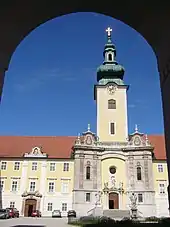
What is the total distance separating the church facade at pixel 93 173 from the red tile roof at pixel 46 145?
0.16 meters

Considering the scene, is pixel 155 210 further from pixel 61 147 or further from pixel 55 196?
pixel 61 147

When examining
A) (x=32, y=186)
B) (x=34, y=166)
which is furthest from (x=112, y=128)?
(x=32, y=186)

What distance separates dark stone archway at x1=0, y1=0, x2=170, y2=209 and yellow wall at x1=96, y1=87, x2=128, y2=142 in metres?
37.6

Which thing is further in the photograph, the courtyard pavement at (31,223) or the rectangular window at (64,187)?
the rectangular window at (64,187)

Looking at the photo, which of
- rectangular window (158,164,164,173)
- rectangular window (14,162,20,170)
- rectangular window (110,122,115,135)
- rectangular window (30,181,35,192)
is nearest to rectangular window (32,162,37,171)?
rectangular window (30,181,35,192)

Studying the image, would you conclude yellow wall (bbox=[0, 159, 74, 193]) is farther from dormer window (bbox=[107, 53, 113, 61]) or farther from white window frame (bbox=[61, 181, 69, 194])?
dormer window (bbox=[107, 53, 113, 61])

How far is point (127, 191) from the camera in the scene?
38625 millimetres

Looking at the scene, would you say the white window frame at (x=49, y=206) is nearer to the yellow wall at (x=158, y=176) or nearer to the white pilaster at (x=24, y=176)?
the white pilaster at (x=24, y=176)

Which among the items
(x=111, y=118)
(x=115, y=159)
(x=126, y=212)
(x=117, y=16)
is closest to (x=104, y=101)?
(x=111, y=118)

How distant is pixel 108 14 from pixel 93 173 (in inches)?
1411

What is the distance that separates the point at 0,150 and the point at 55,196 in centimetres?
1172

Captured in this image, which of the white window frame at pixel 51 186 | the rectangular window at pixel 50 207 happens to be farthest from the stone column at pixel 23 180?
the rectangular window at pixel 50 207

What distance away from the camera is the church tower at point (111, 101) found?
140 ft

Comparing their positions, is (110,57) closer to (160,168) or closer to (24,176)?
(160,168)
